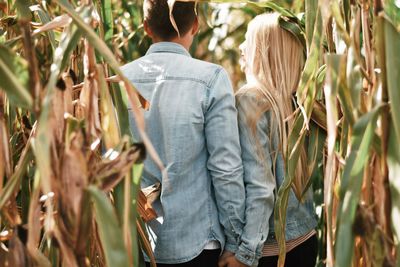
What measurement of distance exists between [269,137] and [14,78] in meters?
0.78

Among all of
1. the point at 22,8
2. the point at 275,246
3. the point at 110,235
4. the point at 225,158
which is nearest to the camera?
the point at 110,235

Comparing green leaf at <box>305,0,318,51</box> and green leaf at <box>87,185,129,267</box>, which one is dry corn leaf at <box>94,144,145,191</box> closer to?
green leaf at <box>87,185,129,267</box>

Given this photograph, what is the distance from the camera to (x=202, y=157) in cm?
150

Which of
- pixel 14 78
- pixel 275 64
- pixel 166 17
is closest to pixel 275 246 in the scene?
pixel 275 64

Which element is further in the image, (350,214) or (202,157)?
(202,157)

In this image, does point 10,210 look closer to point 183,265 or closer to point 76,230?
point 76,230

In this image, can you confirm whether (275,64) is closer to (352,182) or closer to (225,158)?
(225,158)

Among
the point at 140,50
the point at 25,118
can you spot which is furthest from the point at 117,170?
the point at 140,50

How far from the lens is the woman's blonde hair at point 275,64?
1544 millimetres

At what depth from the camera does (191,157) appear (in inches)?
57.5

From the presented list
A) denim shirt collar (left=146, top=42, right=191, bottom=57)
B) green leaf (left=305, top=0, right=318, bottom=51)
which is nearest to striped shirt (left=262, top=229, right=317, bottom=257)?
denim shirt collar (left=146, top=42, right=191, bottom=57)

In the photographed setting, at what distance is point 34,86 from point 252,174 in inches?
28.2

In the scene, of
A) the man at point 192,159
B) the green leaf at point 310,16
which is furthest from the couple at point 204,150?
the green leaf at point 310,16

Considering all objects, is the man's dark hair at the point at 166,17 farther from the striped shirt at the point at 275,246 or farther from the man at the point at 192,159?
the striped shirt at the point at 275,246
